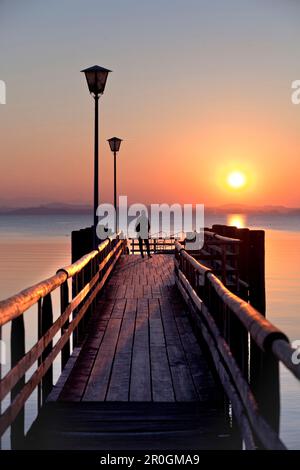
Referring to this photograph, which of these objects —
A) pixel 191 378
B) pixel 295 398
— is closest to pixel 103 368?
pixel 191 378

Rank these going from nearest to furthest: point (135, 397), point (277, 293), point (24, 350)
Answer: point (24, 350) → point (135, 397) → point (277, 293)

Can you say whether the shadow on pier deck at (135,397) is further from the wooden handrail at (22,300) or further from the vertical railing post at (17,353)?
the wooden handrail at (22,300)

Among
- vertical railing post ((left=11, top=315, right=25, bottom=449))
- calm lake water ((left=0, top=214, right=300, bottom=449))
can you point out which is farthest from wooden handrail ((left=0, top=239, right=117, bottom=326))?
calm lake water ((left=0, top=214, right=300, bottom=449))

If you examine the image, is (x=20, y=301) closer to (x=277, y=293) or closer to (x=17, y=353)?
(x=17, y=353)

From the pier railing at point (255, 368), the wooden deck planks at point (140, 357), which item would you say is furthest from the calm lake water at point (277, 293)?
the pier railing at point (255, 368)

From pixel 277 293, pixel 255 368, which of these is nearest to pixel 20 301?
pixel 255 368

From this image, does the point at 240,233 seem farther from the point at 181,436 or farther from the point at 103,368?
the point at 181,436

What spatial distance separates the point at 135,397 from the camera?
253 inches

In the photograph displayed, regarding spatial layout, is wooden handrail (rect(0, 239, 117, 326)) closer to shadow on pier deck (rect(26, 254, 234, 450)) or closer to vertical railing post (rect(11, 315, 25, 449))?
vertical railing post (rect(11, 315, 25, 449))

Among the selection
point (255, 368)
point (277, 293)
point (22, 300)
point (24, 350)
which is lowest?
point (277, 293)

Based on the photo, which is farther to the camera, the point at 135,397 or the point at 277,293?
the point at 277,293

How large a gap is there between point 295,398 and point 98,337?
31.1ft

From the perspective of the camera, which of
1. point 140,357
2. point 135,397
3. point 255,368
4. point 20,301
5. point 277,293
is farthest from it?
point 277,293
